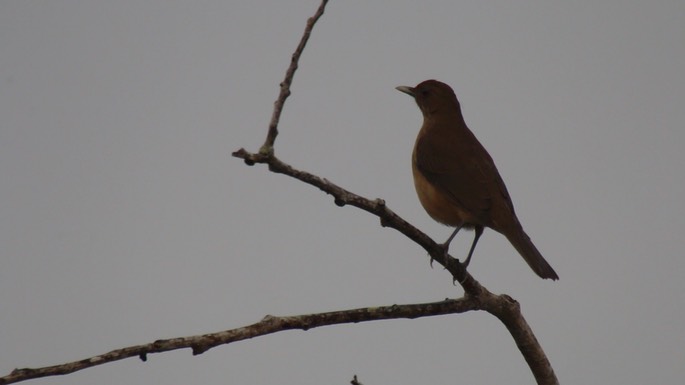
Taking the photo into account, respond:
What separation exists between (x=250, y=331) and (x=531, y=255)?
270 cm

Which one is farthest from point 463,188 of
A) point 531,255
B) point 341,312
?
point 341,312

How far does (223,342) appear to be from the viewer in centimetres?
329

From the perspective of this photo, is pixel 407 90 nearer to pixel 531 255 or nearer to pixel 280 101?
pixel 531 255

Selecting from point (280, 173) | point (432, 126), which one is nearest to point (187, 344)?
point (280, 173)

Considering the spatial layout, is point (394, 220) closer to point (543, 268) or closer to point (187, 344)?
point (187, 344)


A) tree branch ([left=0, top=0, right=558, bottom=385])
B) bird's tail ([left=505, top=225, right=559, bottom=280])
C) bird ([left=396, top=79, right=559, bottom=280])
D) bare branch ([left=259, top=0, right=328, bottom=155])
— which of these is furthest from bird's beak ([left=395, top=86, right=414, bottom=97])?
bare branch ([left=259, top=0, right=328, bottom=155])

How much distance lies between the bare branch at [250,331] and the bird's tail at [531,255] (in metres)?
1.22

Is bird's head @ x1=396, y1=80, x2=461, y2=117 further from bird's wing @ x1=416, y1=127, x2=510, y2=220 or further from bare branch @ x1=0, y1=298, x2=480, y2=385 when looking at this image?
bare branch @ x1=0, y1=298, x2=480, y2=385

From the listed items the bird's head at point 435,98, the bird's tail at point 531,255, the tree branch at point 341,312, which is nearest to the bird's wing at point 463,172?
the bird's tail at point 531,255

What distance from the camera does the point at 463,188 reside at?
5801mm

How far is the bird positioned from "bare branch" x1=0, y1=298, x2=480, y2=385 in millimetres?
1042

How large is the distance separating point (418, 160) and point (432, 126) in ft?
2.19

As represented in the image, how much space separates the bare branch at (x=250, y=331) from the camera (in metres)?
2.88

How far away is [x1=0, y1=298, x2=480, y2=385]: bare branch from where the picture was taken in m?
2.88
